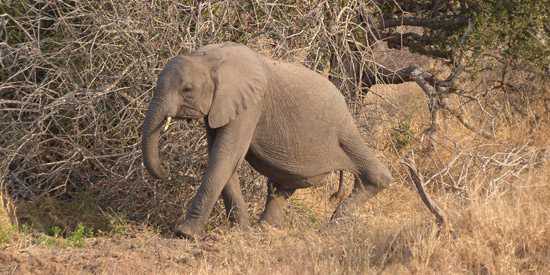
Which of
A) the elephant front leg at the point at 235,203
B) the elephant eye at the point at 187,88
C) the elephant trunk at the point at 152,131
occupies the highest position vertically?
the elephant eye at the point at 187,88

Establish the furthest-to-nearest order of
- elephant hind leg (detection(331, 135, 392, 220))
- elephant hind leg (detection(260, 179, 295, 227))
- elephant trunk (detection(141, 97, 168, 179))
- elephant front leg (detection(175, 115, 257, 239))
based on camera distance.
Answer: elephant hind leg (detection(260, 179, 295, 227)) → elephant hind leg (detection(331, 135, 392, 220)) → elephant front leg (detection(175, 115, 257, 239)) → elephant trunk (detection(141, 97, 168, 179))

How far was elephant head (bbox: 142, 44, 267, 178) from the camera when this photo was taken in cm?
675

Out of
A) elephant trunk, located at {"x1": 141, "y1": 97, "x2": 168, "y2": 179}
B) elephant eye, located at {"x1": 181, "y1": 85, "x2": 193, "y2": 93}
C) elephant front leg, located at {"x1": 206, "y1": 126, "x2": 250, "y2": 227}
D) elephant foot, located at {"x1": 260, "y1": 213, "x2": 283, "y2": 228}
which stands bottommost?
elephant foot, located at {"x1": 260, "y1": 213, "x2": 283, "y2": 228}

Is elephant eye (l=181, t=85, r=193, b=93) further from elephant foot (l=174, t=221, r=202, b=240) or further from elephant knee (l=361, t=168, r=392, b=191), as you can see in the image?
elephant knee (l=361, t=168, r=392, b=191)

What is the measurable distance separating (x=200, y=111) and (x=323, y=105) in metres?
1.02

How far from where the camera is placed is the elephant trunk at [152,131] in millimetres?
6715

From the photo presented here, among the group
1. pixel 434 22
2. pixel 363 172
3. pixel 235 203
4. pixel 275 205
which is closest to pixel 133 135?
pixel 235 203

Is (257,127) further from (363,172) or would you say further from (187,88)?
(363,172)

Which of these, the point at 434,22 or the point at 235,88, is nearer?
the point at 235,88

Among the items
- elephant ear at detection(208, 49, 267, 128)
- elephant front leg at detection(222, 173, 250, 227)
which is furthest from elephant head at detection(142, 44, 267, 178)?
elephant front leg at detection(222, 173, 250, 227)

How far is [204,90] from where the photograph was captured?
22.6 ft

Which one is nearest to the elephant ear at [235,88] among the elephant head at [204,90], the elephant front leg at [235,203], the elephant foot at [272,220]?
the elephant head at [204,90]

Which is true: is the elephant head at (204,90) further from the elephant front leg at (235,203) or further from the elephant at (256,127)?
the elephant front leg at (235,203)

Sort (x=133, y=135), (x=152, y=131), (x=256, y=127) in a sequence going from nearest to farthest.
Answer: (x=152, y=131) → (x=256, y=127) → (x=133, y=135)
